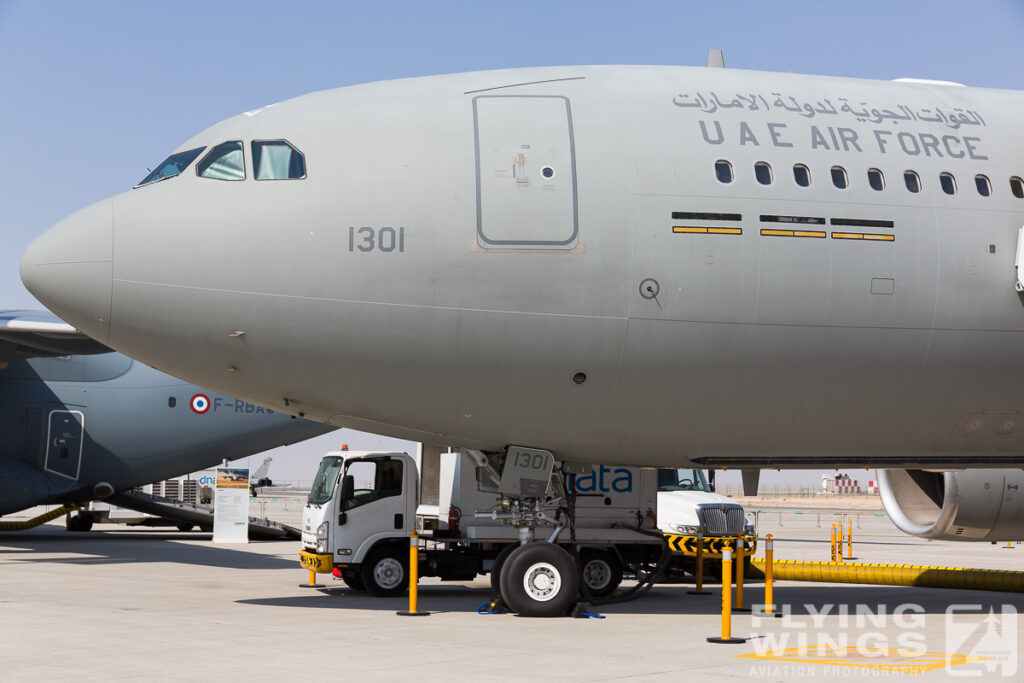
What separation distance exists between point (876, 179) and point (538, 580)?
20.4 feet

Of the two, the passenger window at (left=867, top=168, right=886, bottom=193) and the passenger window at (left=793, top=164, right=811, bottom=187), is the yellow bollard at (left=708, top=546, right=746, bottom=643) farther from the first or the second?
the passenger window at (left=867, top=168, right=886, bottom=193)

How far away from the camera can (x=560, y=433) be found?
43.9 ft

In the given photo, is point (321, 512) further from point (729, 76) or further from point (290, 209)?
point (729, 76)

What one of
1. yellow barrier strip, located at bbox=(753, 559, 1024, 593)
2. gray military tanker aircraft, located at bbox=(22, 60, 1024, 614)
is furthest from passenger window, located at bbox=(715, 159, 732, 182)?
yellow barrier strip, located at bbox=(753, 559, 1024, 593)

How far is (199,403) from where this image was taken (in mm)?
29156

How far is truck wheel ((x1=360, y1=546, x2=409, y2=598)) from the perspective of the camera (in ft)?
56.1

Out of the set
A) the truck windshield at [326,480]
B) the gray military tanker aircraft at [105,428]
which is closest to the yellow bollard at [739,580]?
the truck windshield at [326,480]

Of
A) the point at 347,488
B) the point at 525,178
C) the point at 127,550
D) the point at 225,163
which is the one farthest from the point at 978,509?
the point at 127,550

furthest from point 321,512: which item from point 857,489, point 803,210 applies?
point 857,489

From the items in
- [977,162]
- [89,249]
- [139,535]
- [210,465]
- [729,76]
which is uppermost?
[729,76]

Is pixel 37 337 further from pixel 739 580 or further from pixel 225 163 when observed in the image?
pixel 739 580

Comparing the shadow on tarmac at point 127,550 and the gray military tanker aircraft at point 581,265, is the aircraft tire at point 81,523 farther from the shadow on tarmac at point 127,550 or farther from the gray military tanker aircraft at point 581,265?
the gray military tanker aircraft at point 581,265

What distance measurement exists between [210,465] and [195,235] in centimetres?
1865

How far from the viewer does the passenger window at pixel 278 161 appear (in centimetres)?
1276
